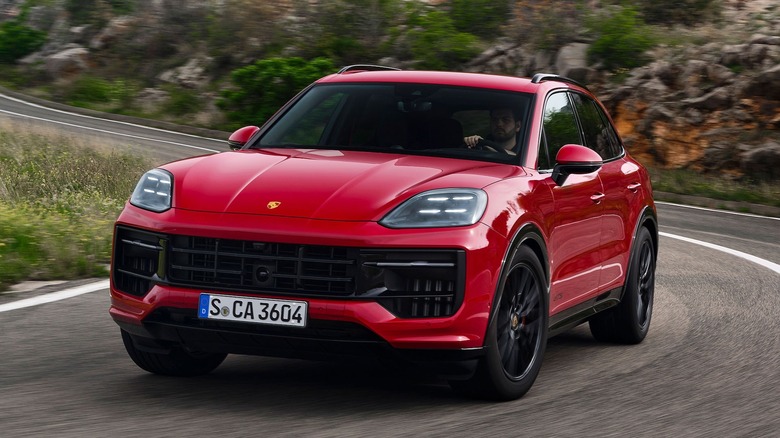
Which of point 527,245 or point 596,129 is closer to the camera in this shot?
point 527,245

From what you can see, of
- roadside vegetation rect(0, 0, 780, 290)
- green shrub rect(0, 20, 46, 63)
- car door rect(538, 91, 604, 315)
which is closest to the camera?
car door rect(538, 91, 604, 315)

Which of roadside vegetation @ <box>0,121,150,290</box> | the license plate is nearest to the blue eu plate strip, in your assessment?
the license plate

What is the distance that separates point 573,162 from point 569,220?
0.32 m

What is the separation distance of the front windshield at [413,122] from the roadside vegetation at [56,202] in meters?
2.92

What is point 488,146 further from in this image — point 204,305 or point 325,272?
point 204,305

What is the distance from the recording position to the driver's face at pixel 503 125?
659 centimetres

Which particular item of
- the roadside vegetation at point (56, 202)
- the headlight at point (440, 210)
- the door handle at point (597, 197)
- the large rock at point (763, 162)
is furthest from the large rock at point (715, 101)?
the headlight at point (440, 210)

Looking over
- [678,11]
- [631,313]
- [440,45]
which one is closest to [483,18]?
[440,45]

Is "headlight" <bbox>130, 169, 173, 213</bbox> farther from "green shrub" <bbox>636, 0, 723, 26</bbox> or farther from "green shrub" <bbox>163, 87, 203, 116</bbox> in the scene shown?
"green shrub" <bbox>636, 0, 723, 26</bbox>

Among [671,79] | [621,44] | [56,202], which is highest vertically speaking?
[56,202]

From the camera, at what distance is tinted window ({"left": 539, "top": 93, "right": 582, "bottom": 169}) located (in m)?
6.70

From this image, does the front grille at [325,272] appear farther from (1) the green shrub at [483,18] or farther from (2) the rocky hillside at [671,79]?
(1) the green shrub at [483,18]

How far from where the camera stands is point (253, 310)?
208 inches

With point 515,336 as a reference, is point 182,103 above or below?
below
